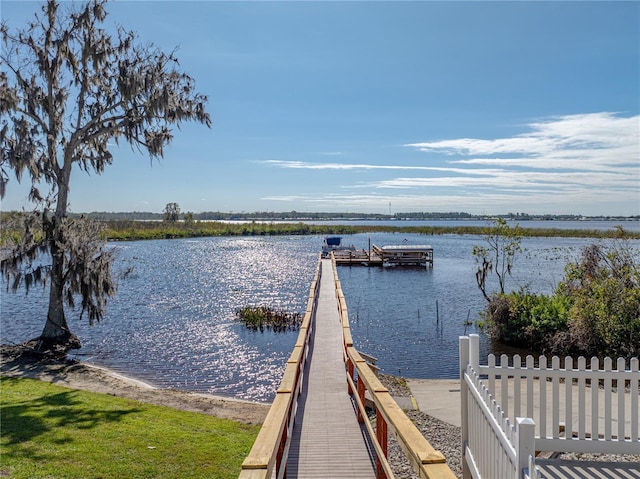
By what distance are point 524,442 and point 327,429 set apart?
3.69m

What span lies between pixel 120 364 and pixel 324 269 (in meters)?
13.8

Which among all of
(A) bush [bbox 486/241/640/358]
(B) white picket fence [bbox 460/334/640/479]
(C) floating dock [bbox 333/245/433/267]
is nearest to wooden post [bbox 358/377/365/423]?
(B) white picket fence [bbox 460/334/640/479]

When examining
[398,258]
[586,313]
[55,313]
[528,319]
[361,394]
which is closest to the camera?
[361,394]

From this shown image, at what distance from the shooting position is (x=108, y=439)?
25.5 ft

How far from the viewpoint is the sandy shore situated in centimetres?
1097

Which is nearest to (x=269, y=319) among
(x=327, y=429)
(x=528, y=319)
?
(x=528, y=319)

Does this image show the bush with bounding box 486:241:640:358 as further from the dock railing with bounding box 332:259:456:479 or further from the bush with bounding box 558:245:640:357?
the dock railing with bounding box 332:259:456:479

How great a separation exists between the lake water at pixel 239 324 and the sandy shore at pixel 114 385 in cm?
98

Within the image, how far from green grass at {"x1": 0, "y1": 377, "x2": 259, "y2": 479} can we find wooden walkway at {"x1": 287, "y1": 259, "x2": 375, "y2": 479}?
5.34ft

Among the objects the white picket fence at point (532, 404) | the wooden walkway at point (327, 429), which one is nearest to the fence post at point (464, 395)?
the white picket fence at point (532, 404)

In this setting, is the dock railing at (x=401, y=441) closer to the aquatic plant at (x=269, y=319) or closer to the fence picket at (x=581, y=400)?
the fence picket at (x=581, y=400)

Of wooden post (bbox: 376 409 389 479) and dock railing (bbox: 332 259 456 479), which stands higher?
dock railing (bbox: 332 259 456 479)

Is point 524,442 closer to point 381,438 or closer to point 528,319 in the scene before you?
point 381,438

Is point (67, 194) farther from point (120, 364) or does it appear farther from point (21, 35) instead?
point (120, 364)
